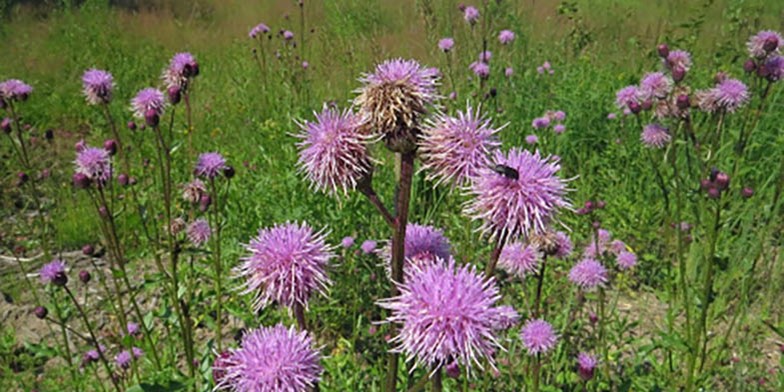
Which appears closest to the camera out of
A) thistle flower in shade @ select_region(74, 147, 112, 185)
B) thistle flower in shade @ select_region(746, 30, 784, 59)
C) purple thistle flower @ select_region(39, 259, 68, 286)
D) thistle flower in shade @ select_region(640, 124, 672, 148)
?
purple thistle flower @ select_region(39, 259, 68, 286)

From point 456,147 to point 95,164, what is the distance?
1882mm

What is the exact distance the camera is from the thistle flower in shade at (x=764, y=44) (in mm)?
2768

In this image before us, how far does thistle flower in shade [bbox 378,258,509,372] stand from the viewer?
1.00m

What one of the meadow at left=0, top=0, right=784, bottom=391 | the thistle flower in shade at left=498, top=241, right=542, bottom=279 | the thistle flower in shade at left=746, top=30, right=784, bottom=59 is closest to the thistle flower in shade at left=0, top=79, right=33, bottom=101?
the meadow at left=0, top=0, right=784, bottom=391

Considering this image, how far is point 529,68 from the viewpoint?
6125mm

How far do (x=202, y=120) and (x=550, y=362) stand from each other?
4.97m

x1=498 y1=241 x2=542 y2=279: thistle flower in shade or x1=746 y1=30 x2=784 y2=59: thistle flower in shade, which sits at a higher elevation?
x1=746 y1=30 x2=784 y2=59: thistle flower in shade

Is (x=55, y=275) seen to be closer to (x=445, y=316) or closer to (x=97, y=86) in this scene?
(x=97, y=86)

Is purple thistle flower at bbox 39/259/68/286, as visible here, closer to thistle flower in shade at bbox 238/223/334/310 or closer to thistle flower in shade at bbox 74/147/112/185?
thistle flower in shade at bbox 74/147/112/185

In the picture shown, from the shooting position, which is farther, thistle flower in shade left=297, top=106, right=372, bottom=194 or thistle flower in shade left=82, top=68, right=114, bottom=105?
thistle flower in shade left=82, top=68, right=114, bottom=105

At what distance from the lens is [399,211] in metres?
1.08

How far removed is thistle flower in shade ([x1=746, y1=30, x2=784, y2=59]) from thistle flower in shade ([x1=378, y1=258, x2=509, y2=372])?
2.54 meters

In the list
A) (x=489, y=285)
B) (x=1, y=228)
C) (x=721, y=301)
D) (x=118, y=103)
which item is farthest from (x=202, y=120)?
(x=489, y=285)

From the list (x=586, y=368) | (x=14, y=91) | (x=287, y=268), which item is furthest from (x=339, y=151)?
(x=14, y=91)
